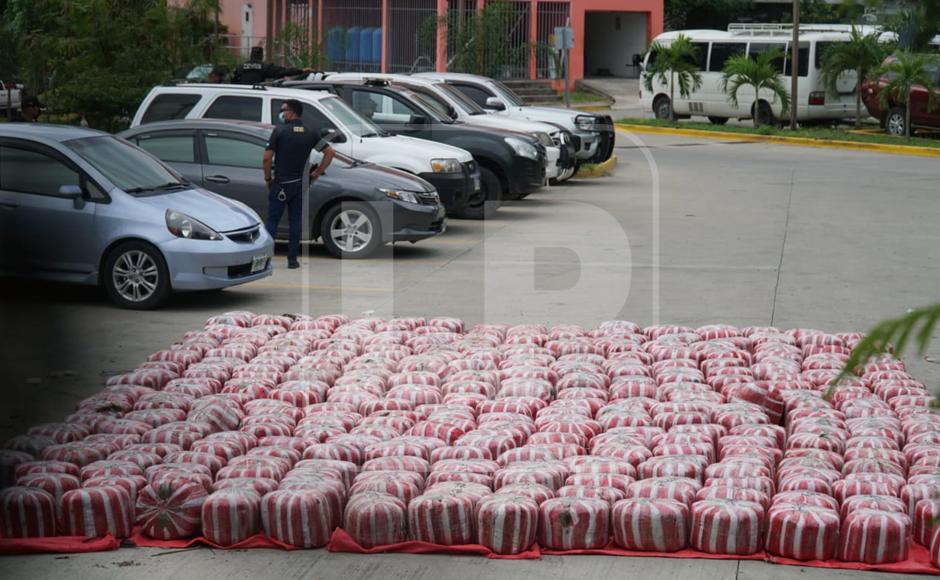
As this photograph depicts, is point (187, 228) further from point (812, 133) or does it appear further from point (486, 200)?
point (812, 133)

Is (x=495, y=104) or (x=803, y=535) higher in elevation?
(x=495, y=104)

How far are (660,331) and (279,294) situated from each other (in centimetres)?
422

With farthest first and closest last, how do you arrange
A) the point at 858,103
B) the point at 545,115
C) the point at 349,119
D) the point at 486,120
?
1. the point at 858,103
2. the point at 545,115
3. the point at 486,120
4. the point at 349,119

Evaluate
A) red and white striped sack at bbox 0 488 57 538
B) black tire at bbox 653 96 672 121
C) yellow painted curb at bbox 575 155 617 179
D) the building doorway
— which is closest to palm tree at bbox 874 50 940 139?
black tire at bbox 653 96 672 121

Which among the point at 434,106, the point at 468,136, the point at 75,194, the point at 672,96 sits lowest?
the point at 75,194

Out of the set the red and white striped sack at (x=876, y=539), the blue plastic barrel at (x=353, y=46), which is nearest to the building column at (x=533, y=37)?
the blue plastic barrel at (x=353, y=46)

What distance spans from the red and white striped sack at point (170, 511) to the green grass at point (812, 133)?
26.3 metres

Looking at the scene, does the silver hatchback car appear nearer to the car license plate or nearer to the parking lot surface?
the car license plate

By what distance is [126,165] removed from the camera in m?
12.1

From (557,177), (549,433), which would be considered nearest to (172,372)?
(549,433)

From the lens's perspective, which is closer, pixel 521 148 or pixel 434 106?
pixel 521 148

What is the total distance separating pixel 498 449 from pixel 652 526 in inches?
51.1

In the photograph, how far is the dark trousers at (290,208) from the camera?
45.2ft

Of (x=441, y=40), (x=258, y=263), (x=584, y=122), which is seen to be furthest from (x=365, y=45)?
(x=258, y=263)
